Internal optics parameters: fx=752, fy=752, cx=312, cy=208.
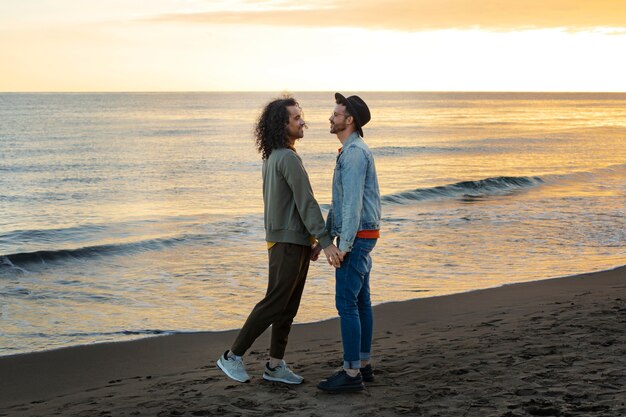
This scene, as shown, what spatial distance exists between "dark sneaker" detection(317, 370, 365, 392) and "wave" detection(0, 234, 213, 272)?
8204 mm

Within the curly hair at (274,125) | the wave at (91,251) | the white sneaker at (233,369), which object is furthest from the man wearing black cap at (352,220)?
the wave at (91,251)

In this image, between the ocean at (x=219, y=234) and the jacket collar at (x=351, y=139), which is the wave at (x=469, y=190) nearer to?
the ocean at (x=219, y=234)

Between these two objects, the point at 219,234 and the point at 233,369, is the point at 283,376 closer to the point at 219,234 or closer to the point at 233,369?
the point at 233,369

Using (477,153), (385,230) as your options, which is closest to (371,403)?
(385,230)

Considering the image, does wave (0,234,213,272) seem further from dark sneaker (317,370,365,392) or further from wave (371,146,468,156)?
wave (371,146,468,156)

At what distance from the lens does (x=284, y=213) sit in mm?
5336

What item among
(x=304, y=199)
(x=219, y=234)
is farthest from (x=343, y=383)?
(x=219, y=234)

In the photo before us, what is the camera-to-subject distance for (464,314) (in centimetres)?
834

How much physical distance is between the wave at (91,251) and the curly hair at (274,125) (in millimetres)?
7990

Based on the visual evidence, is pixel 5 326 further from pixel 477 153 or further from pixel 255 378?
pixel 477 153

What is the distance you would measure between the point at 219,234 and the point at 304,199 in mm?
10191

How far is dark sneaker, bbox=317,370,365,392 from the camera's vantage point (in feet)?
17.2

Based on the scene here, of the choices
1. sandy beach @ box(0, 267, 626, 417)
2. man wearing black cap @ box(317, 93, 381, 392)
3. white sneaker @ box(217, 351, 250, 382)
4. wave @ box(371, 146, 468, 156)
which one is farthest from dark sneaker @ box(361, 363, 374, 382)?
wave @ box(371, 146, 468, 156)

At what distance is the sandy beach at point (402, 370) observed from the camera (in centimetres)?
495
